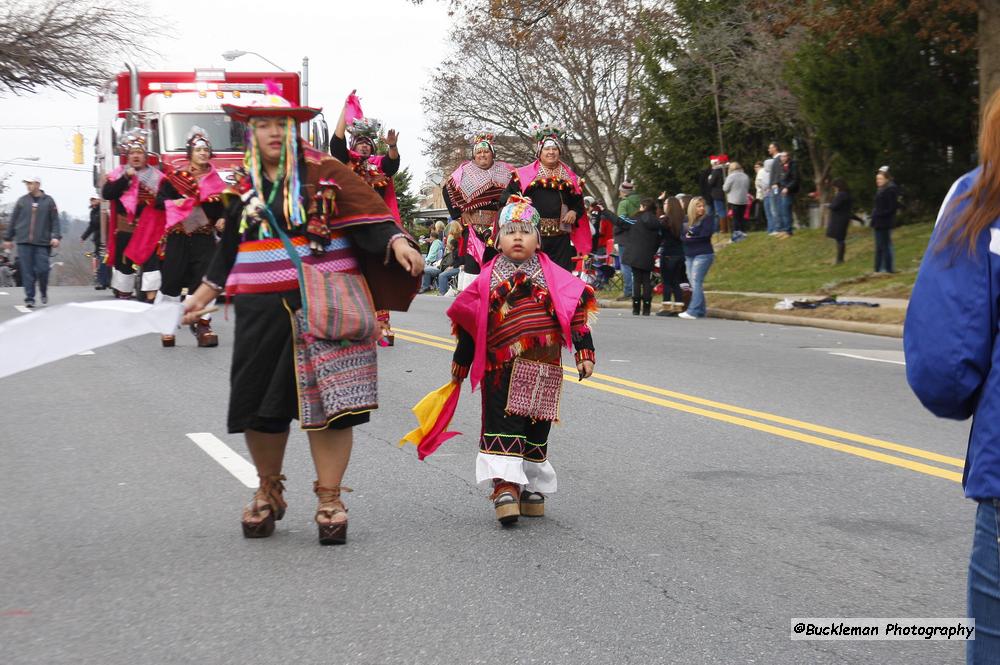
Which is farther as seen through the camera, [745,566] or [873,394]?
[873,394]

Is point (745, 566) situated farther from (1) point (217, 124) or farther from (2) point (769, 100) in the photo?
(2) point (769, 100)

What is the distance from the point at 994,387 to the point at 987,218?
1.19ft

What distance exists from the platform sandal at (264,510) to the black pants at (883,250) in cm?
1719

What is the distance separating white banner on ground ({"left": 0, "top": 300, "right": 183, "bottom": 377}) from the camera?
471 cm

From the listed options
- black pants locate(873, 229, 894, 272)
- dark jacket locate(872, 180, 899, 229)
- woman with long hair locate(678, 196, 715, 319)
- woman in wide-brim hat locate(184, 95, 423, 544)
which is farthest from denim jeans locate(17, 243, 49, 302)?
woman in wide-brim hat locate(184, 95, 423, 544)

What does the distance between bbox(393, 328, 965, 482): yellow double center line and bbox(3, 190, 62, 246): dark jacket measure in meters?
11.8

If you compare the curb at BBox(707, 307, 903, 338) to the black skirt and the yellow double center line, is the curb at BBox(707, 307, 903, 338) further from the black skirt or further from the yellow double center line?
the black skirt

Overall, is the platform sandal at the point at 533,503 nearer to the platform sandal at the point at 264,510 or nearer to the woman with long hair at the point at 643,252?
the platform sandal at the point at 264,510

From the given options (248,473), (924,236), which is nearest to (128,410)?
(248,473)


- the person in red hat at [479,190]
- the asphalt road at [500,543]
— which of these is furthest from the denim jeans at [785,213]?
the asphalt road at [500,543]

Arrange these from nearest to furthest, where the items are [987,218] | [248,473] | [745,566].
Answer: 1. [987,218]
2. [745,566]
3. [248,473]

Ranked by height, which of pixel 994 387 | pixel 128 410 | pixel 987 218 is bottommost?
pixel 128 410

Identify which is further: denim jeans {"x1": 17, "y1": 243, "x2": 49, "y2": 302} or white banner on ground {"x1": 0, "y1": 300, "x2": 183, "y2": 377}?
denim jeans {"x1": 17, "y1": 243, "x2": 49, "y2": 302}

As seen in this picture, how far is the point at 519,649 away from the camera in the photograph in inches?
169
